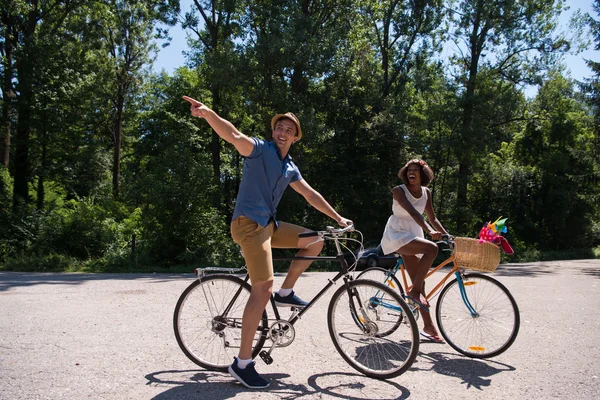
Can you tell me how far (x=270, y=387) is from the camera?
385 cm

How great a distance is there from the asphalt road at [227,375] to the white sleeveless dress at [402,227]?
1.13 meters

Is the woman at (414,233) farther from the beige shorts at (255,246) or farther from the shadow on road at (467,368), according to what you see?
the beige shorts at (255,246)

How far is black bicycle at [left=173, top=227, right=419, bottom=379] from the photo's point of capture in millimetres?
4164

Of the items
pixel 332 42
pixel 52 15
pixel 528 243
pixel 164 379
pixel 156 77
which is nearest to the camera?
pixel 164 379

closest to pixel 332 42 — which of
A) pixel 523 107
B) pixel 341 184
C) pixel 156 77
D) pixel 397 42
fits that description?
pixel 341 184

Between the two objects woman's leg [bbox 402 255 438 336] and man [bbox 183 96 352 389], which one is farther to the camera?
woman's leg [bbox 402 255 438 336]

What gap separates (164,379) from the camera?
13.1ft

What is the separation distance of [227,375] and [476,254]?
257cm

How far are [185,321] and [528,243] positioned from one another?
84.7ft

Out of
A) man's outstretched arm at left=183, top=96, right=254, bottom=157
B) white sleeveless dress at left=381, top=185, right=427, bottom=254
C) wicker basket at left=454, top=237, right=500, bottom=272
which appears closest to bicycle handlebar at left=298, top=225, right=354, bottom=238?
man's outstretched arm at left=183, top=96, right=254, bottom=157

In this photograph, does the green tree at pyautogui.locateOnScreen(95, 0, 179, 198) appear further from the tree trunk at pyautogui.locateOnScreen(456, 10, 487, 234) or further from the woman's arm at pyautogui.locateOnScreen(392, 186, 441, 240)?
the woman's arm at pyautogui.locateOnScreen(392, 186, 441, 240)

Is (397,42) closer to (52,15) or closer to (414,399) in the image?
(52,15)

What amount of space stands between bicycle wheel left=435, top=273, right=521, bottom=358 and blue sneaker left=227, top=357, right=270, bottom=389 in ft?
6.98

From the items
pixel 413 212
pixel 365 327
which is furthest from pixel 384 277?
pixel 365 327
